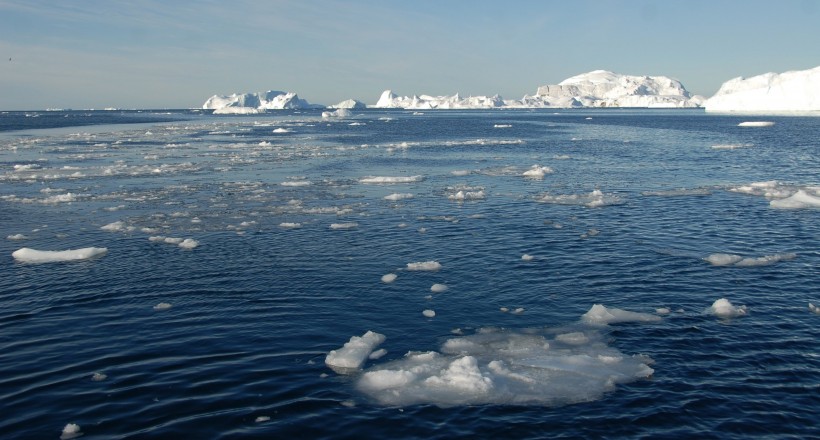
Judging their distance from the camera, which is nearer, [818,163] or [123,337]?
[123,337]

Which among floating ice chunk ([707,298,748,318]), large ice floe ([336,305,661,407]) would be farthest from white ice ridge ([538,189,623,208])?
large ice floe ([336,305,661,407])

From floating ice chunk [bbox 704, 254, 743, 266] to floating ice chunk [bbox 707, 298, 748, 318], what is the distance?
4625mm

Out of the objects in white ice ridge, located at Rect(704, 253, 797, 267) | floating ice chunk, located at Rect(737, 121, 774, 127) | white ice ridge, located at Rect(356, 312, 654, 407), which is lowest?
white ice ridge, located at Rect(356, 312, 654, 407)

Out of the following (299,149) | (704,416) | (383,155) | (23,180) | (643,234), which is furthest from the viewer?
(299,149)

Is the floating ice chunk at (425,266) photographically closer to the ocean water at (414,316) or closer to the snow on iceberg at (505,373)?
the ocean water at (414,316)

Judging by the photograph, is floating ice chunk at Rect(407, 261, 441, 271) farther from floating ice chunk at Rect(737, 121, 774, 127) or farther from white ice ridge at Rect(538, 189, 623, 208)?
floating ice chunk at Rect(737, 121, 774, 127)

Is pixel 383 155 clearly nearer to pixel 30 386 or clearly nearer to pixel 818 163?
pixel 818 163

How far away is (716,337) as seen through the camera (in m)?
14.9

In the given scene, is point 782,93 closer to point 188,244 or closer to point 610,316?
point 610,316

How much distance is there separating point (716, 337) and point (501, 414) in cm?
675

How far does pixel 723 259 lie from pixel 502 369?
12.1 metres

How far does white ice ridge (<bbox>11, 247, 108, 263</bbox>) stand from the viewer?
21984mm

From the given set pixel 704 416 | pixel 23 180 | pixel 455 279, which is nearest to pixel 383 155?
pixel 23 180

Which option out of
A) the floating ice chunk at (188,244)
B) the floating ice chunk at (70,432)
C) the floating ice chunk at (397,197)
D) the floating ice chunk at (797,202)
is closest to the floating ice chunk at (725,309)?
the floating ice chunk at (70,432)
